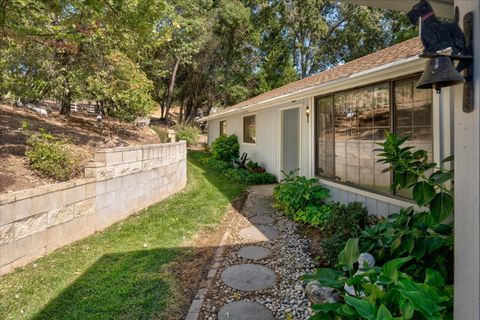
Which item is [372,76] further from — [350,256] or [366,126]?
[350,256]

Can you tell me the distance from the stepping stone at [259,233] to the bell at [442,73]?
12.4 feet

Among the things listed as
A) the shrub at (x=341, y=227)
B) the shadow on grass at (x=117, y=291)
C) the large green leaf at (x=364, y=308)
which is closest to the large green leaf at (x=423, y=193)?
the large green leaf at (x=364, y=308)

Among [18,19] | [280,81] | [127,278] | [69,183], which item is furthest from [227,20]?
[127,278]

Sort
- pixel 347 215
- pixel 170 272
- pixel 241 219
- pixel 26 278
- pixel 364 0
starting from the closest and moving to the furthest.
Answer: pixel 364 0 → pixel 26 278 → pixel 170 272 → pixel 347 215 → pixel 241 219

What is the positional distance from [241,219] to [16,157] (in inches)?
159

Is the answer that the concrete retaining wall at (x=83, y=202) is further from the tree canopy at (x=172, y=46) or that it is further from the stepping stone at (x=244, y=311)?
the stepping stone at (x=244, y=311)

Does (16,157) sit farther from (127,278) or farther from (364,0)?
(364,0)

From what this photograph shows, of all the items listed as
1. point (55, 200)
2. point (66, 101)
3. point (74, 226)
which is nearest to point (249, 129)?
point (66, 101)

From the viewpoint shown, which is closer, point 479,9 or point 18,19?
point 479,9

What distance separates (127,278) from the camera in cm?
347

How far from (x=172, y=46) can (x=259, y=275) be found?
616 inches

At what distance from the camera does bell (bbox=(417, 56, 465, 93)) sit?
4.79 ft

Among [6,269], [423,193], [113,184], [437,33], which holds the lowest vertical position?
[6,269]

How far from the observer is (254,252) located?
440cm
